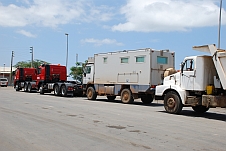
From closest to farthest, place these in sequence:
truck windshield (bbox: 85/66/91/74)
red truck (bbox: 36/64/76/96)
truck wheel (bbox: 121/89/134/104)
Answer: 1. truck wheel (bbox: 121/89/134/104)
2. truck windshield (bbox: 85/66/91/74)
3. red truck (bbox: 36/64/76/96)

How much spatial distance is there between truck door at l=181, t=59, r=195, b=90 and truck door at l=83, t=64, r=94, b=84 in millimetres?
10617

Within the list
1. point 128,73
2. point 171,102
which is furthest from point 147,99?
point 171,102

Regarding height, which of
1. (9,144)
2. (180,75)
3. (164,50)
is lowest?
(9,144)

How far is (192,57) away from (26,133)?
27.4ft

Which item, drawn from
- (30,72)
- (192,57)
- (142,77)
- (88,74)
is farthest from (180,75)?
(30,72)

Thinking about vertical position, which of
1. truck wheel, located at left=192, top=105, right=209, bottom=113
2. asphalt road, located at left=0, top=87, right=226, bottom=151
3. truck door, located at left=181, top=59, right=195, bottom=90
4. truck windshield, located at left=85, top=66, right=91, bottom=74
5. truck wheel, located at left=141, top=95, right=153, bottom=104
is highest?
truck windshield, located at left=85, top=66, right=91, bottom=74

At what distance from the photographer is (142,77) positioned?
18.9 metres

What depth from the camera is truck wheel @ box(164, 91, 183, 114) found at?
551 inches

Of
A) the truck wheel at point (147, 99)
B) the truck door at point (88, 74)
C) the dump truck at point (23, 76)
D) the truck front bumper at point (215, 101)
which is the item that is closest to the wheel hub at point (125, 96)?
the truck wheel at point (147, 99)

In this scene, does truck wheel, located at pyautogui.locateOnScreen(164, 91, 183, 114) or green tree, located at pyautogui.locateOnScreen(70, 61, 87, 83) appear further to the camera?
green tree, located at pyautogui.locateOnScreen(70, 61, 87, 83)

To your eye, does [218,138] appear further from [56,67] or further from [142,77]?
[56,67]

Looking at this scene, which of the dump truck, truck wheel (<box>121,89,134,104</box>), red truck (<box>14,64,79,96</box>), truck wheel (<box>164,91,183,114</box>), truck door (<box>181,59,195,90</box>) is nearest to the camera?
truck door (<box>181,59,195,90</box>)

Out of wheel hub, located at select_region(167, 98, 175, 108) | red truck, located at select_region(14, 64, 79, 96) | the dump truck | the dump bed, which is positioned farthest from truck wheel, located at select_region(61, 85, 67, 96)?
the dump bed

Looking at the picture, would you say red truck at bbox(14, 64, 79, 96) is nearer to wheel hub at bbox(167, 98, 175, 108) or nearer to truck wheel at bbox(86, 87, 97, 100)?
truck wheel at bbox(86, 87, 97, 100)
